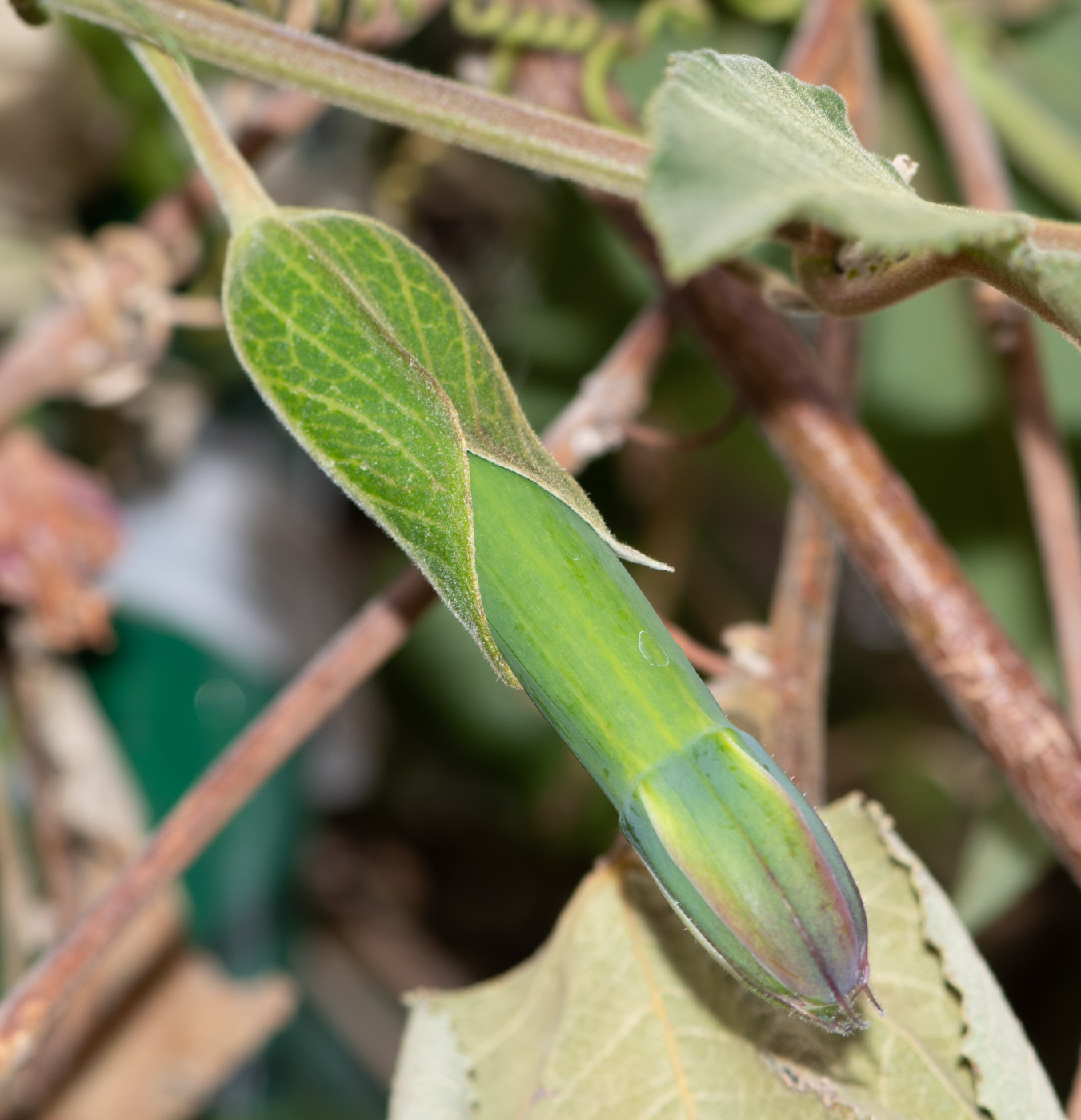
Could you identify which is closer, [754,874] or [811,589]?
[754,874]

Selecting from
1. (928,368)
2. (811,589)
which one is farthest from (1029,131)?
(811,589)

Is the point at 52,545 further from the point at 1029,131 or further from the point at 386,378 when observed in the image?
the point at 1029,131

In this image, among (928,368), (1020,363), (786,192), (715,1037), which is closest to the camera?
(786,192)

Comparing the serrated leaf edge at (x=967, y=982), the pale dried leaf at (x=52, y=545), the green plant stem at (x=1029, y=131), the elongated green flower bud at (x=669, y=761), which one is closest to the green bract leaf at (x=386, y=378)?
the elongated green flower bud at (x=669, y=761)

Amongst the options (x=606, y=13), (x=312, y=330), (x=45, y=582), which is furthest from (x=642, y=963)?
(x=606, y=13)

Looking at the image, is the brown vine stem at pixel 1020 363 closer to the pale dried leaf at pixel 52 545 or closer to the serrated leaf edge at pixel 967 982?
the serrated leaf edge at pixel 967 982

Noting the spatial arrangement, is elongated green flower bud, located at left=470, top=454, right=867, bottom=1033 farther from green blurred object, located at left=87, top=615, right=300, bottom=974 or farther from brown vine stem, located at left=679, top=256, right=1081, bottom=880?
green blurred object, located at left=87, top=615, right=300, bottom=974

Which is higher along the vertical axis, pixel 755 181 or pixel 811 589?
pixel 755 181

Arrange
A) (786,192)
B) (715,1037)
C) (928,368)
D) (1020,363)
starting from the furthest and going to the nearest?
(928,368)
(1020,363)
(715,1037)
(786,192)
